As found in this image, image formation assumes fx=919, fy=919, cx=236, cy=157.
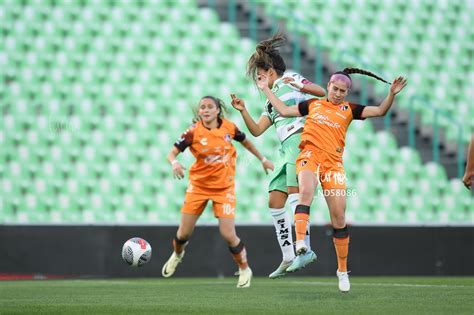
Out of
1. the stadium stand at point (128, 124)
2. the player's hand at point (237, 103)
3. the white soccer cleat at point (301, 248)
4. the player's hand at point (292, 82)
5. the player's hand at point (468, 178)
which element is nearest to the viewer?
the player's hand at point (468, 178)

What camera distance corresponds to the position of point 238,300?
24.1ft

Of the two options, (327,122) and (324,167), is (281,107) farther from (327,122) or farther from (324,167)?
(324,167)

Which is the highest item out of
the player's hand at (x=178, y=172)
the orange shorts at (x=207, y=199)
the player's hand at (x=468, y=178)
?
the player's hand at (x=178, y=172)

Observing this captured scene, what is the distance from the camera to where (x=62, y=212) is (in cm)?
1455

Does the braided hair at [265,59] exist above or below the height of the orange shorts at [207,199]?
above

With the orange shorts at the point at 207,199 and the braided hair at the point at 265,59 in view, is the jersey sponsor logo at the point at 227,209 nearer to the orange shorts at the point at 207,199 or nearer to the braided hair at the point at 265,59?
the orange shorts at the point at 207,199

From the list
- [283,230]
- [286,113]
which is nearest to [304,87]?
[286,113]

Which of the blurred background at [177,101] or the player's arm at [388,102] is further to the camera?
the blurred background at [177,101]

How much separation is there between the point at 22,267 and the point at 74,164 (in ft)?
7.42

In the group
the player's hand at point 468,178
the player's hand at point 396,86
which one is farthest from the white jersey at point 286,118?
the player's hand at point 468,178

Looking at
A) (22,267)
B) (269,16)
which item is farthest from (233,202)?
(269,16)

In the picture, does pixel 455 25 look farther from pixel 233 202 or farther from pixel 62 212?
pixel 233 202

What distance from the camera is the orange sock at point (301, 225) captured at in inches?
296

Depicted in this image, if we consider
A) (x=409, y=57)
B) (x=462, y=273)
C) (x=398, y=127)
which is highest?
(x=409, y=57)
